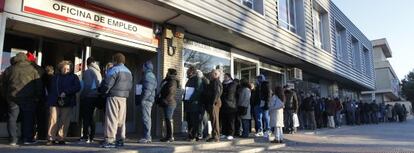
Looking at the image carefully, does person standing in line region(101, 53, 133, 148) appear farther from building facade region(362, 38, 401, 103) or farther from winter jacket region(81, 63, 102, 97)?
building facade region(362, 38, 401, 103)

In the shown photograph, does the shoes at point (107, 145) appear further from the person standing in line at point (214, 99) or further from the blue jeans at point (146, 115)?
the person standing in line at point (214, 99)

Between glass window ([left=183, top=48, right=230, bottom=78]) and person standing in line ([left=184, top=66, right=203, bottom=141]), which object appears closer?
person standing in line ([left=184, top=66, right=203, bottom=141])

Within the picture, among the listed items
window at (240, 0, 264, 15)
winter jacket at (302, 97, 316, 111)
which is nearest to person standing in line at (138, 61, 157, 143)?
window at (240, 0, 264, 15)

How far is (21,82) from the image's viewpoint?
712cm

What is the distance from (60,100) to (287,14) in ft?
36.5

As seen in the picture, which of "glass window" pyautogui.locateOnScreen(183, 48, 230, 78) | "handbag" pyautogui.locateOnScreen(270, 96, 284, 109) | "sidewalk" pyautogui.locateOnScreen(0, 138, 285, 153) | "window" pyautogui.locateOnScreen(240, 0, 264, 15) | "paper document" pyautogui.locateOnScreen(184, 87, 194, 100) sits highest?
"window" pyautogui.locateOnScreen(240, 0, 264, 15)

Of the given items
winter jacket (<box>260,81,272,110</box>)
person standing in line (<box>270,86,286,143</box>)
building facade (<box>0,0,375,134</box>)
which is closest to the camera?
building facade (<box>0,0,375,134</box>)

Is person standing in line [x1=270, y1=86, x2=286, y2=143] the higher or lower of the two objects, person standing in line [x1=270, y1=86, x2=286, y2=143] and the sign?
the lower

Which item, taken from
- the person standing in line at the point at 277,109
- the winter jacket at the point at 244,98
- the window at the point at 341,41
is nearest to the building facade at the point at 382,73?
the window at the point at 341,41

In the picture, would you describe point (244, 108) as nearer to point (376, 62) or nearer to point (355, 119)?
point (355, 119)

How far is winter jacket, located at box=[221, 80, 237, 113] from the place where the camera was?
9.48 meters

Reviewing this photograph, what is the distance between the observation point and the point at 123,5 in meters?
8.99

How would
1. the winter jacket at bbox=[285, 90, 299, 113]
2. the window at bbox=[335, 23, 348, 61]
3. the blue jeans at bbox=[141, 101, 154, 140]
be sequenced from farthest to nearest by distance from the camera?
the window at bbox=[335, 23, 348, 61] < the winter jacket at bbox=[285, 90, 299, 113] < the blue jeans at bbox=[141, 101, 154, 140]

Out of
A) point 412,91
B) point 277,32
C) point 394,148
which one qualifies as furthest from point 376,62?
point 394,148
